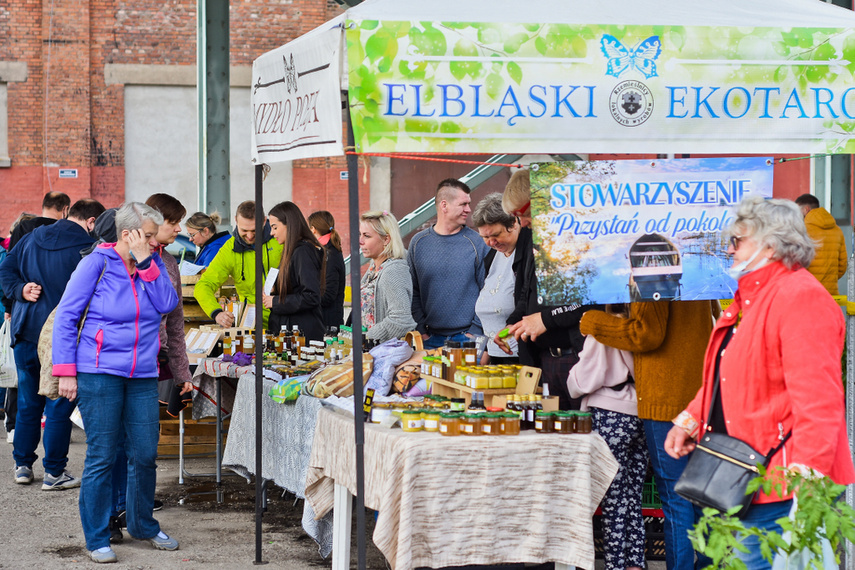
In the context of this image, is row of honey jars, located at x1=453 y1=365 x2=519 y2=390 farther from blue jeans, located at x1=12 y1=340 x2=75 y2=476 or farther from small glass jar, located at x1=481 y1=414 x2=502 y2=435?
blue jeans, located at x1=12 y1=340 x2=75 y2=476

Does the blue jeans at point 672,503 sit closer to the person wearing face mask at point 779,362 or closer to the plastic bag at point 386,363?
the person wearing face mask at point 779,362

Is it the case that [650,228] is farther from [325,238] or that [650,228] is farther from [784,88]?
[325,238]

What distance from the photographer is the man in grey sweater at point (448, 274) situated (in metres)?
6.13

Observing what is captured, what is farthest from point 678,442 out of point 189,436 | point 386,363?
point 189,436

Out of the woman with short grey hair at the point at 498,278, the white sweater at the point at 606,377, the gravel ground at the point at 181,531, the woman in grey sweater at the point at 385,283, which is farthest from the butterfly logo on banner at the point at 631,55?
the gravel ground at the point at 181,531

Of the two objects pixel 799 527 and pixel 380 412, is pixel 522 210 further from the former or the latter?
pixel 799 527

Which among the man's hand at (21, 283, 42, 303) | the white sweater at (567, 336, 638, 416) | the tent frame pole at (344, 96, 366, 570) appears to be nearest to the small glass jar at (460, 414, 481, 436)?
the tent frame pole at (344, 96, 366, 570)

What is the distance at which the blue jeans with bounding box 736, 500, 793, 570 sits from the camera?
310 centimetres

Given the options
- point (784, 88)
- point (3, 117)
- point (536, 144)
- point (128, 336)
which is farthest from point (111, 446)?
point (3, 117)

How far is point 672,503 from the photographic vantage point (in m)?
4.32

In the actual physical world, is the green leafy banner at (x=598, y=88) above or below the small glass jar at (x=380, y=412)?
above

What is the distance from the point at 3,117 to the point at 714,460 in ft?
60.4

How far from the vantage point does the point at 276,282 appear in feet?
23.1

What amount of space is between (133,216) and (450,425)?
2.28m
